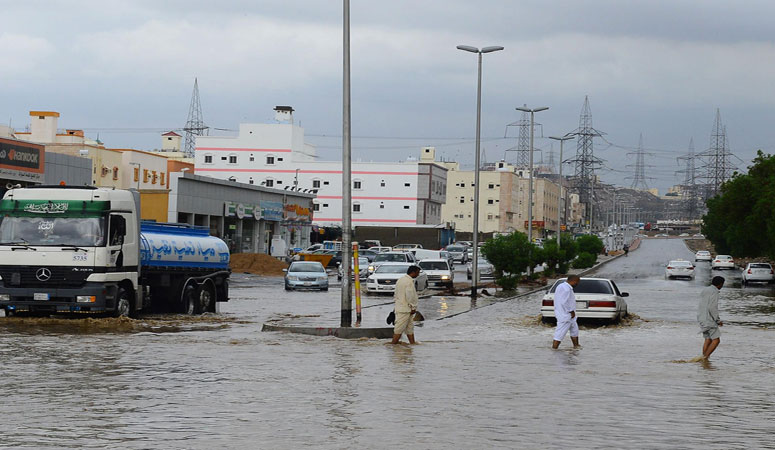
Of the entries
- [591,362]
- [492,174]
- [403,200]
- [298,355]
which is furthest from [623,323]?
[492,174]

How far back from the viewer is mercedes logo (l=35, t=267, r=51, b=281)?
24.8 meters

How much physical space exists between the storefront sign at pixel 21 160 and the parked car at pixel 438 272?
18.4 meters

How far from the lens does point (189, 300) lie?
102ft

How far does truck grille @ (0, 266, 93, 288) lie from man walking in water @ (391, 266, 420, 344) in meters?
7.73

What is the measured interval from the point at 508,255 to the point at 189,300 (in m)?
23.9

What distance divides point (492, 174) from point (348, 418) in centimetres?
17778

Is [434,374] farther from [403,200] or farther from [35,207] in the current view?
[403,200]

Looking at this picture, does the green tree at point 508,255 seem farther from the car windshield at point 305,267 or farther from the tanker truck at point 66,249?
the tanker truck at point 66,249

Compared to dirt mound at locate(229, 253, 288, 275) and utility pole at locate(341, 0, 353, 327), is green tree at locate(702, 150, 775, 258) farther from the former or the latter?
utility pole at locate(341, 0, 353, 327)

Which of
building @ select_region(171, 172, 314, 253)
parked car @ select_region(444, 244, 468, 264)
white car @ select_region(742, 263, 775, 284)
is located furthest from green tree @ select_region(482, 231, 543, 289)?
parked car @ select_region(444, 244, 468, 264)

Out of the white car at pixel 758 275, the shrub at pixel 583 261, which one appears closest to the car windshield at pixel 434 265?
the white car at pixel 758 275

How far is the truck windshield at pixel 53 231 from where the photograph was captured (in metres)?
25.1

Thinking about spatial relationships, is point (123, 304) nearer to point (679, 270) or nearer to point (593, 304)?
point (593, 304)

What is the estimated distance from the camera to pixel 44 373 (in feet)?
51.4
